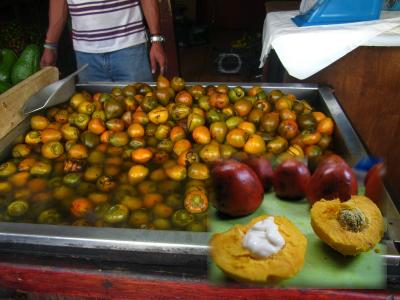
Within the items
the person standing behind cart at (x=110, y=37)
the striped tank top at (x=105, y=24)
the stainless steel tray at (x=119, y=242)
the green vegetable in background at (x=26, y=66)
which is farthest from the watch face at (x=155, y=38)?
the stainless steel tray at (x=119, y=242)

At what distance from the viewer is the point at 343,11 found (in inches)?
99.3

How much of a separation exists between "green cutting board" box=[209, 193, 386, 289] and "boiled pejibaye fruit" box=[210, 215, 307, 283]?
6cm

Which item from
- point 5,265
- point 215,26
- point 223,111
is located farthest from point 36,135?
point 215,26

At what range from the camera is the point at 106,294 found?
1.22m

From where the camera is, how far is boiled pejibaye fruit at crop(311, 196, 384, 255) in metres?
0.96

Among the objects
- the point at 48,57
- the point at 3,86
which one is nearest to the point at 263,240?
the point at 3,86

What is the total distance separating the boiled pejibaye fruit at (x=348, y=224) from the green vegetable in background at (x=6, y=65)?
7.58 feet

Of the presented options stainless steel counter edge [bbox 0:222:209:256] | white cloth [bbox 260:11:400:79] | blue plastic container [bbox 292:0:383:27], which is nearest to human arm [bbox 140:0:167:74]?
white cloth [bbox 260:11:400:79]

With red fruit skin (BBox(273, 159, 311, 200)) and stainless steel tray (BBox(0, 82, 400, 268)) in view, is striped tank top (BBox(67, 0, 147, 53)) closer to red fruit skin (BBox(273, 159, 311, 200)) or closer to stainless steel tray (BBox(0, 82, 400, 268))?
stainless steel tray (BBox(0, 82, 400, 268))

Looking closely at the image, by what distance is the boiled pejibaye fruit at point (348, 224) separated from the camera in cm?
96

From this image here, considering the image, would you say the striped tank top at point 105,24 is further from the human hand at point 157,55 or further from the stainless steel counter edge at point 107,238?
the stainless steel counter edge at point 107,238

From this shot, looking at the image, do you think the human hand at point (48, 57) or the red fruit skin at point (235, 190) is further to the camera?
the human hand at point (48, 57)

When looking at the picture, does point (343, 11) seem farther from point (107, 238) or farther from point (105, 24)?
point (107, 238)

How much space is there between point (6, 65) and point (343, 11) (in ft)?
8.56
